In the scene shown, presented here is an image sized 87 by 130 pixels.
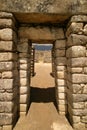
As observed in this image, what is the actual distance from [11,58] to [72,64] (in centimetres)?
158

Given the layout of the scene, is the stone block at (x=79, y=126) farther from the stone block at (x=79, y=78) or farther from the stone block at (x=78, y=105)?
the stone block at (x=79, y=78)

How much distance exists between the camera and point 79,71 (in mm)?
4000

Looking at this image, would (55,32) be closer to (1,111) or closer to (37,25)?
(37,25)

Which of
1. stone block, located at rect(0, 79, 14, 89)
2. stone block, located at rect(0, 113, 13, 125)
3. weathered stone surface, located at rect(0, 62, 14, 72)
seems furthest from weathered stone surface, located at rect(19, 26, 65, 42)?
stone block, located at rect(0, 113, 13, 125)

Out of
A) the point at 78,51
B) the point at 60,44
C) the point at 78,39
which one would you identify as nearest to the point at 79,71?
the point at 78,51

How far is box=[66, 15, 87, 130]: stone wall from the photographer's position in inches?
156

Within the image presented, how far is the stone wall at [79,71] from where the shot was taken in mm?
3967

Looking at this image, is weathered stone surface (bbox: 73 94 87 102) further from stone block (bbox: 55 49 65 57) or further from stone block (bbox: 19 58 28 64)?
stone block (bbox: 19 58 28 64)

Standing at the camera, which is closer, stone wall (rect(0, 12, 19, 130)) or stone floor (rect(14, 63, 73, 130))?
stone wall (rect(0, 12, 19, 130))

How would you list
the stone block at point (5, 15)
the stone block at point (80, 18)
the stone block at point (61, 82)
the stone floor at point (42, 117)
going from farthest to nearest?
the stone block at point (61, 82), the stone floor at point (42, 117), the stone block at point (80, 18), the stone block at point (5, 15)

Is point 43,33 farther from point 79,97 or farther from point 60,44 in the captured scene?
point 79,97

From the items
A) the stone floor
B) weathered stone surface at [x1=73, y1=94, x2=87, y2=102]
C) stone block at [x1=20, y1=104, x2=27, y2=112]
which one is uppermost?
weathered stone surface at [x1=73, y1=94, x2=87, y2=102]

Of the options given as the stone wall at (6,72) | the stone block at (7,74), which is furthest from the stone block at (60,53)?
the stone block at (7,74)

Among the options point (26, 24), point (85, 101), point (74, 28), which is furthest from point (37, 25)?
point (85, 101)
